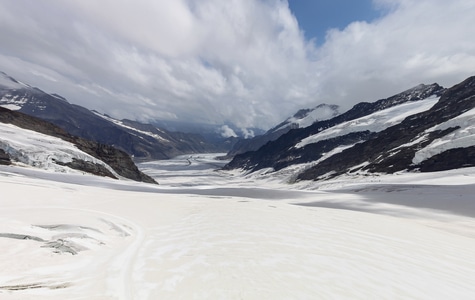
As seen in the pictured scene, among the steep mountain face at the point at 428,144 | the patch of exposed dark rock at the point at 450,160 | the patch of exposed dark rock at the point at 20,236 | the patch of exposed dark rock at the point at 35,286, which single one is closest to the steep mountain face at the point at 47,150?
the patch of exposed dark rock at the point at 20,236

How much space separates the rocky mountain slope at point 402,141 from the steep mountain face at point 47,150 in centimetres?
6324

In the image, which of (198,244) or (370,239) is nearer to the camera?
(198,244)

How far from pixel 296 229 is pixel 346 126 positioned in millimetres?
156808

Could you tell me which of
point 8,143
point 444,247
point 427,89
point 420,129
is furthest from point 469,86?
point 8,143

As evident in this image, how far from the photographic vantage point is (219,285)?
19.5 feet

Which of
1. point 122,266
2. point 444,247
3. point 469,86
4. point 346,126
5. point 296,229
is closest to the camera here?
point 122,266

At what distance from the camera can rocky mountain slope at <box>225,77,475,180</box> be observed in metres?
60.4

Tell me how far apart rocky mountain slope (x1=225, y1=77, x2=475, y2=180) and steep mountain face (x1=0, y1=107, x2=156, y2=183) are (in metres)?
63.2

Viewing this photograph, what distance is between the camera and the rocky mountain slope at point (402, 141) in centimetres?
6041

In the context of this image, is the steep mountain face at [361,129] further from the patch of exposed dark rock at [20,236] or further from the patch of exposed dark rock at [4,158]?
the patch of exposed dark rock at [20,236]

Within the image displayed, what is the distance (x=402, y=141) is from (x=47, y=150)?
9464 cm

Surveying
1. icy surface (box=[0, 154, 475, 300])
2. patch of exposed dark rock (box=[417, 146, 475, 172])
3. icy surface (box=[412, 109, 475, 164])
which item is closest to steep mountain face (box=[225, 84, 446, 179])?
icy surface (box=[412, 109, 475, 164])

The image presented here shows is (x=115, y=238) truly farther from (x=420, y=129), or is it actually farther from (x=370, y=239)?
(x=420, y=129)

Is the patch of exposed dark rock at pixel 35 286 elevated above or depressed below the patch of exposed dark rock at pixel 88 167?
below
